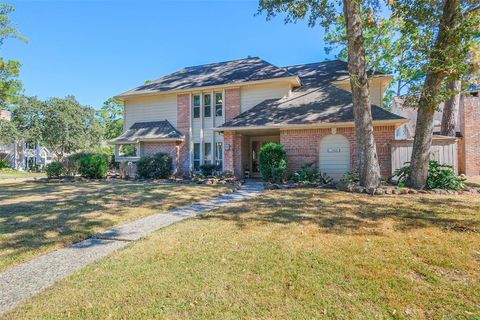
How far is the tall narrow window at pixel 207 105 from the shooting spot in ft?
57.1

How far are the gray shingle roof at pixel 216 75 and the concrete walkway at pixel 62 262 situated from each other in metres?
12.2

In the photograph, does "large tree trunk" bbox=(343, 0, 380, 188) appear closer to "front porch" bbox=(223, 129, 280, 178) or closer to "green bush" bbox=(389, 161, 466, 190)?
"green bush" bbox=(389, 161, 466, 190)

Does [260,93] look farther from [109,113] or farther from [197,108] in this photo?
[109,113]

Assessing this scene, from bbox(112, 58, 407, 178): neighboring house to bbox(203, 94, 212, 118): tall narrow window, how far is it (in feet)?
0.21

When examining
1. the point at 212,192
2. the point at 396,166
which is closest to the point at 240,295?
the point at 212,192

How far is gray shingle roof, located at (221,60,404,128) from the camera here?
1246 cm

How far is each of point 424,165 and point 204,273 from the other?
9025 millimetres

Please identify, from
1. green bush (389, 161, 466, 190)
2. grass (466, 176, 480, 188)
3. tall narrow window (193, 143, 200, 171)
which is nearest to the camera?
green bush (389, 161, 466, 190)

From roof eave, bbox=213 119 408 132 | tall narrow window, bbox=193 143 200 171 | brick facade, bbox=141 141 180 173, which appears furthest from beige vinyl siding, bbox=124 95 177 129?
roof eave, bbox=213 119 408 132

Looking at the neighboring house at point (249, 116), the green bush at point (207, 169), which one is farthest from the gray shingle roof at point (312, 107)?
the green bush at point (207, 169)

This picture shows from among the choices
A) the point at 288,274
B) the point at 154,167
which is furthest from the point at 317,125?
the point at 288,274

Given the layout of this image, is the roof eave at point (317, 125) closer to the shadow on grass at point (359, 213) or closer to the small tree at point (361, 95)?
the small tree at point (361, 95)

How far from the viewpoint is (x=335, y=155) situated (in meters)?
12.7

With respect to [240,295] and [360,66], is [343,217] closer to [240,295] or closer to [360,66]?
[240,295]
